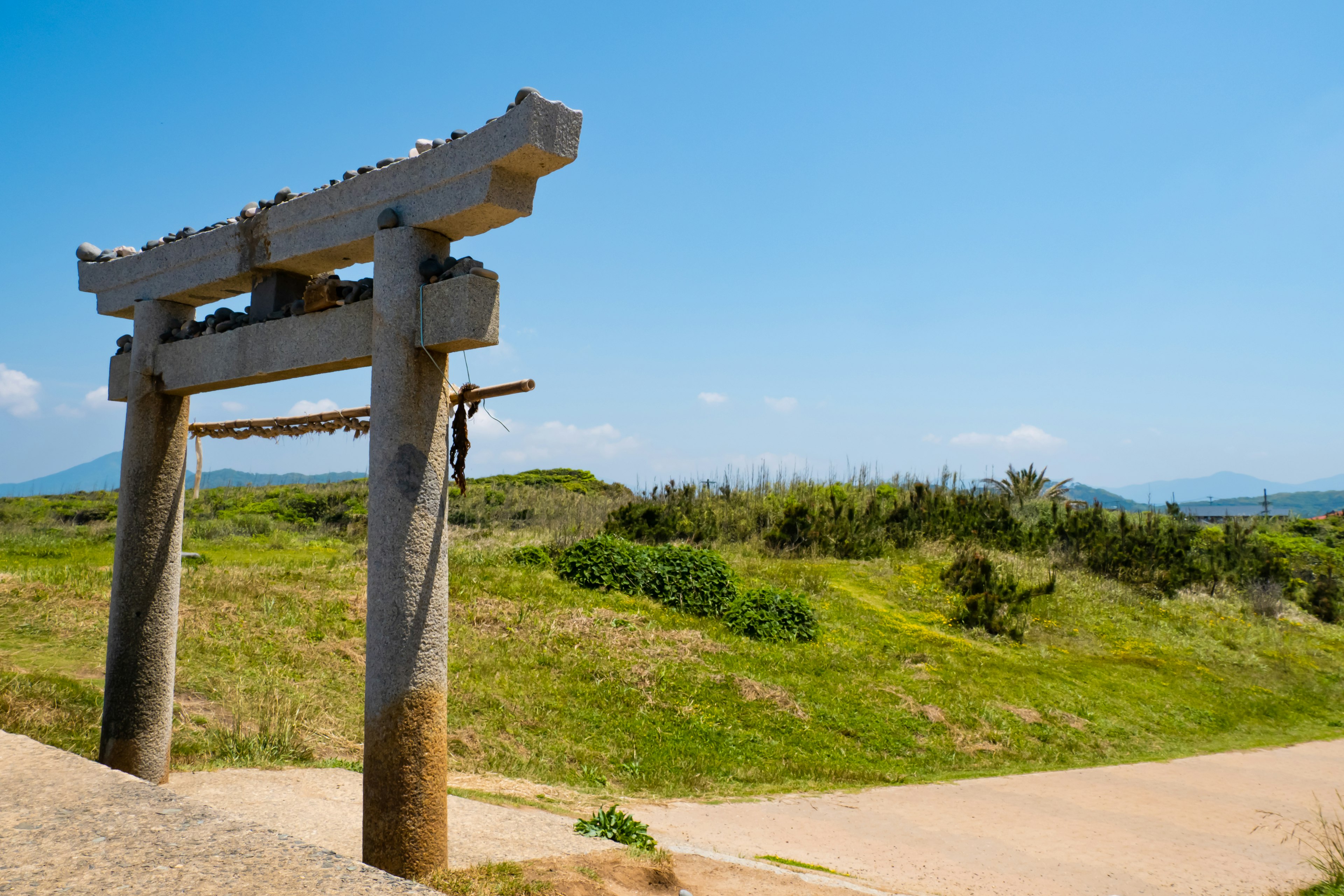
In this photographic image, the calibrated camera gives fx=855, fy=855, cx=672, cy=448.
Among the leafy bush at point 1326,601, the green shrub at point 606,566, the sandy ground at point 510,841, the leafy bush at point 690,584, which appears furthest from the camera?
the leafy bush at point 1326,601

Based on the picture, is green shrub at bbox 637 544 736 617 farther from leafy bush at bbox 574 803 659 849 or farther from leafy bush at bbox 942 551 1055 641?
leafy bush at bbox 574 803 659 849

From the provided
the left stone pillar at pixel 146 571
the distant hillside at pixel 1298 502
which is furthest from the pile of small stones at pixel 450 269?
the distant hillside at pixel 1298 502

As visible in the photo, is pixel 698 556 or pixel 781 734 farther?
pixel 698 556

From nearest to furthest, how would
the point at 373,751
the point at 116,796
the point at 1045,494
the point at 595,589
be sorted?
1. the point at 116,796
2. the point at 373,751
3. the point at 595,589
4. the point at 1045,494

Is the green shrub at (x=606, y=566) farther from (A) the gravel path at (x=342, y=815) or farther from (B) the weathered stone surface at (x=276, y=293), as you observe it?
(B) the weathered stone surface at (x=276, y=293)

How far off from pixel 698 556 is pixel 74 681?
7932 millimetres

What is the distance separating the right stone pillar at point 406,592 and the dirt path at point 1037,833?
6.56 feet

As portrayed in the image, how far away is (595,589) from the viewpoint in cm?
1222

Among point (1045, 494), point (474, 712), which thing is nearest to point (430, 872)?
point (474, 712)

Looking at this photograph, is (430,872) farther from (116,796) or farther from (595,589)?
(595,589)

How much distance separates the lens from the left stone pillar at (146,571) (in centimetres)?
551

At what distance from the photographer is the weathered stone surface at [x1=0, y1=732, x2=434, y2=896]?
257 cm

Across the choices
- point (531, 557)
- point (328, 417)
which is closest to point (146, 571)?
point (328, 417)

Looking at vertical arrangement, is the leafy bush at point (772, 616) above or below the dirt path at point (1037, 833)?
above
